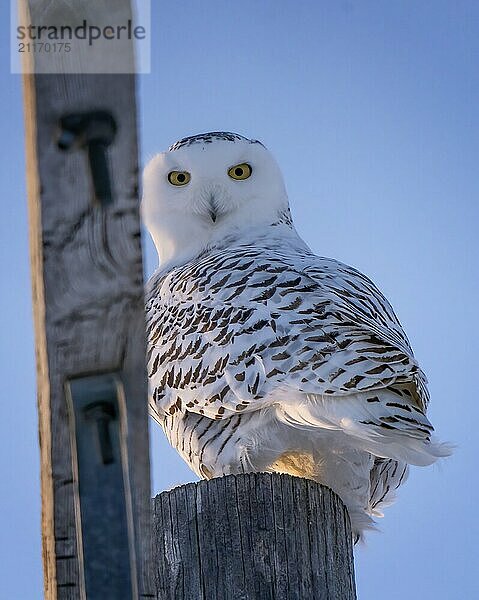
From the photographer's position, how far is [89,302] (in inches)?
49.9

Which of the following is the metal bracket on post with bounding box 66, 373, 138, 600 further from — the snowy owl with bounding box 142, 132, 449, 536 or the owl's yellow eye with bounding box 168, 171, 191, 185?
the owl's yellow eye with bounding box 168, 171, 191, 185

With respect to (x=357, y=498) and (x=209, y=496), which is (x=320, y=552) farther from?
(x=357, y=498)

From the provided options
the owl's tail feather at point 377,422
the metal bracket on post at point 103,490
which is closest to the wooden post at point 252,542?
the owl's tail feather at point 377,422

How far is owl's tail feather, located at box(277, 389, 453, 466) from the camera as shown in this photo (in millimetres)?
3312

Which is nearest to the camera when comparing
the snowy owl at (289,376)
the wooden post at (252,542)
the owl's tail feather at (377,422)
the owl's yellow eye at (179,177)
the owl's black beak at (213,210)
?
the wooden post at (252,542)

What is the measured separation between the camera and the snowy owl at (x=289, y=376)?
136 inches

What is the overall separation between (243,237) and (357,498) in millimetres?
1649

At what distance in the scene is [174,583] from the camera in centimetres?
244

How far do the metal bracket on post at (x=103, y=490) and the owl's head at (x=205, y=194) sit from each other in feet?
12.6

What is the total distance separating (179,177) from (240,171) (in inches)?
12.1

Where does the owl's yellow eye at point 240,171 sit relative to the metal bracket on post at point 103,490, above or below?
above

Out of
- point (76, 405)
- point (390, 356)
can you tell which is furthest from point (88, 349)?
point (390, 356)

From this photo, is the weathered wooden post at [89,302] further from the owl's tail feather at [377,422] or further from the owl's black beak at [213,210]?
the owl's black beak at [213,210]

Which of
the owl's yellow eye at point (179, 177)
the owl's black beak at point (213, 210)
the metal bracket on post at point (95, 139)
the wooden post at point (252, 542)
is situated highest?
the owl's yellow eye at point (179, 177)
